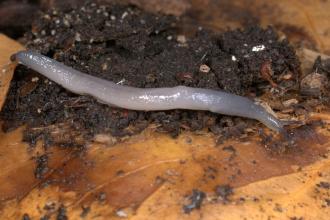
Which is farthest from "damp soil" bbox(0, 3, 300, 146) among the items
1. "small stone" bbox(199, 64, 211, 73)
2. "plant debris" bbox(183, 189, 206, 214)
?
"plant debris" bbox(183, 189, 206, 214)

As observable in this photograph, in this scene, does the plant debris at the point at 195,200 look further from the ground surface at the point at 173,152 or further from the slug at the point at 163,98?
the slug at the point at 163,98

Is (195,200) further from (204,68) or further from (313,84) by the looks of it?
(313,84)

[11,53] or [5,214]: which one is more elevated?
[11,53]

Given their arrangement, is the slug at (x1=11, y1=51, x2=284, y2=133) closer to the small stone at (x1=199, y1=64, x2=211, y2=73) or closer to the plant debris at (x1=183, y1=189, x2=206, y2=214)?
the small stone at (x1=199, y1=64, x2=211, y2=73)

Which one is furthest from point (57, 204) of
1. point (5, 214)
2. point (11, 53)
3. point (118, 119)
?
point (11, 53)

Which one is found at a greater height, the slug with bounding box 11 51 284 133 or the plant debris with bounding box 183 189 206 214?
the slug with bounding box 11 51 284 133

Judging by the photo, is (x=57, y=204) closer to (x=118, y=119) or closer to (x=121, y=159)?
(x=121, y=159)

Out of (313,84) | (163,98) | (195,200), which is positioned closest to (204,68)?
(163,98)
